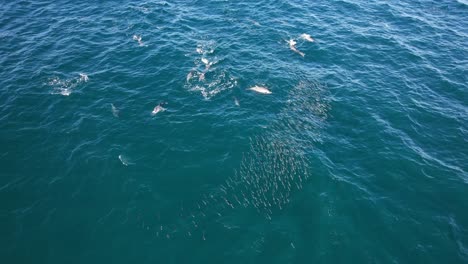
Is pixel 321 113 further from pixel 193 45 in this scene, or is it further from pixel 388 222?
pixel 193 45

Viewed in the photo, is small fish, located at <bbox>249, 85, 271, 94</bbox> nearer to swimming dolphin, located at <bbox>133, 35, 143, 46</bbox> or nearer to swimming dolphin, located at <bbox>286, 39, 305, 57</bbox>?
swimming dolphin, located at <bbox>286, 39, 305, 57</bbox>

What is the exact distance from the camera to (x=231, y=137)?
143 feet

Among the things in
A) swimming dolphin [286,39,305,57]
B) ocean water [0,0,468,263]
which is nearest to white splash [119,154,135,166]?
ocean water [0,0,468,263]

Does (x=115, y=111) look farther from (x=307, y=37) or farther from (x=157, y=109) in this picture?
(x=307, y=37)

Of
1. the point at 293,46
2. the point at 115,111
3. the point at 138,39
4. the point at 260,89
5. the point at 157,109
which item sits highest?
the point at 138,39

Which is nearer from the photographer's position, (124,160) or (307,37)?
(124,160)

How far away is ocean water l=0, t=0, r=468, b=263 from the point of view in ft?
107

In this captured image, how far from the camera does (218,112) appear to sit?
154 ft

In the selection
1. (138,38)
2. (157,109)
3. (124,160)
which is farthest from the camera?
(138,38)

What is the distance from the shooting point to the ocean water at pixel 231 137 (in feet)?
107

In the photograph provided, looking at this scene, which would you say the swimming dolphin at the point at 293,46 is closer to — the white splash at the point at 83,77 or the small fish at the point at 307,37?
the small fish at the point at 307,37

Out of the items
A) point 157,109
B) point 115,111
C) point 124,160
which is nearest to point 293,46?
point 157,109

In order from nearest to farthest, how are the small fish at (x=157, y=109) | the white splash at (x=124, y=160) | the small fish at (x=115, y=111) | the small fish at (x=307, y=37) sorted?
the white splash at (x=124, y=160), the small fish at (x=115, y=111), the small fish at (x=157, y=109), the small fish at (x=307, y=37)

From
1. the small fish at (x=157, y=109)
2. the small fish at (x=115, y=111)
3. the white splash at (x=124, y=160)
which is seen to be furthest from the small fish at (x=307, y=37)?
the white splash at (x=124, y=160)
